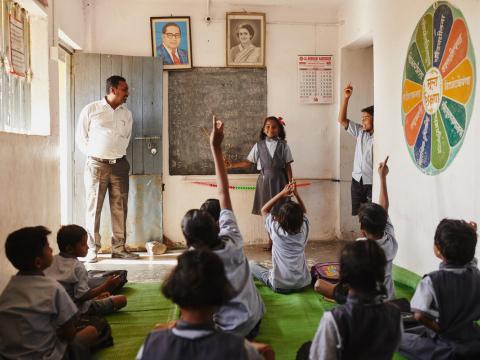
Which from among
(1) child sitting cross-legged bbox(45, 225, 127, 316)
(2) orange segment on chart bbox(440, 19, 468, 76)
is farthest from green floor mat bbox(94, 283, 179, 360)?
(2) orange segment on chart bbox(440, 19, 468, 76)

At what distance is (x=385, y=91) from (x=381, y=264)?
2.85 meters

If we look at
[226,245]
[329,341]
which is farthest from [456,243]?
[226,245]

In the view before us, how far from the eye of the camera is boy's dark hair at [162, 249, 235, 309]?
131cm

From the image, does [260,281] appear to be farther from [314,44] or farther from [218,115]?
[314,44]

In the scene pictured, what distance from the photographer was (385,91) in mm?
4156

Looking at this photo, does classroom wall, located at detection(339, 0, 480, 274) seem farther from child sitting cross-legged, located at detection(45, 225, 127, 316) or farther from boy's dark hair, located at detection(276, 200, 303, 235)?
child sitting cross-legged, located at detection(45, 225, 127, 316)

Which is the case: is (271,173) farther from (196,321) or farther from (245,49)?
(196,321)

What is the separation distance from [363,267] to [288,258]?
1831mm

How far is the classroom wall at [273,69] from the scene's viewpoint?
207 inches

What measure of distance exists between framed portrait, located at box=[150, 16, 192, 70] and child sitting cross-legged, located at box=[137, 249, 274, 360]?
13.9ft

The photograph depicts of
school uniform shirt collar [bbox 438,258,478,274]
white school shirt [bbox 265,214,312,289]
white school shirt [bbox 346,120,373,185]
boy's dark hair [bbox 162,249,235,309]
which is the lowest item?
white school shirt [bbox 265,214,312,289]

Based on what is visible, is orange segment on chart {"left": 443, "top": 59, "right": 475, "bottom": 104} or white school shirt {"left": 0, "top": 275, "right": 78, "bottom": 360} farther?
→ orange segment on chart {"left": 443, "top": 59, "right": 475, "bottom": 104}

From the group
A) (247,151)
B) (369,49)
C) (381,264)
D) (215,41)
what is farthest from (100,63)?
(381,264)

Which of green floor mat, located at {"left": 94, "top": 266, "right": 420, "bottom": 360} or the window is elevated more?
the window
